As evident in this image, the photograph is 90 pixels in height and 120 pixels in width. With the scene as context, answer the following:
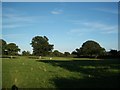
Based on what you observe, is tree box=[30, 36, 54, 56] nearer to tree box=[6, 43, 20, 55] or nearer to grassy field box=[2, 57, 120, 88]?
tree box=[6, 43, 20, 55]

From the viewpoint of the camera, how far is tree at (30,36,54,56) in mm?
124000

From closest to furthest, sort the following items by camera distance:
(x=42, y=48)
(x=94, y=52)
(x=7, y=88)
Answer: (x=7, y=88), (x=42, y=48), (x=94, y=52)

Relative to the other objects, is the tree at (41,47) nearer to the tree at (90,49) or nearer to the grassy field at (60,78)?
the tree at (90,49)

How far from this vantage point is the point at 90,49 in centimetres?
14100

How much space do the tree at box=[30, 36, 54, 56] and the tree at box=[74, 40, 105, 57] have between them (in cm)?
2109

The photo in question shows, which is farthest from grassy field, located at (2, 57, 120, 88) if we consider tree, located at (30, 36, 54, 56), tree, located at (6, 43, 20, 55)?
tree, located at (6, 43, 20, 55)

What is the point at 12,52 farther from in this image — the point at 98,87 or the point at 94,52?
the point at 98,87

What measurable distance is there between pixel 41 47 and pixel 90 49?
3264 centimetres

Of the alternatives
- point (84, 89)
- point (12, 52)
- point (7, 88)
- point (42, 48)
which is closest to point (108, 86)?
point (84, 89)

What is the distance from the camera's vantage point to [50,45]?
5015 inches

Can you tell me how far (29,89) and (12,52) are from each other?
121494mm

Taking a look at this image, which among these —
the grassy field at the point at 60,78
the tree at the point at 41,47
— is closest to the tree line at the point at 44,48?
the tree at the point at 41,47

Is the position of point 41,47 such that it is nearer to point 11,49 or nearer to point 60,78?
point 11,49

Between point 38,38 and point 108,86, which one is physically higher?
point 38,38
